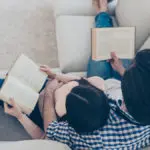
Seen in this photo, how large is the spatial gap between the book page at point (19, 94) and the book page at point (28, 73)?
0.03 metres

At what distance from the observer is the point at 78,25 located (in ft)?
4.62

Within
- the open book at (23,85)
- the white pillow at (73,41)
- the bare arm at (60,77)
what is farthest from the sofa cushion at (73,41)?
the open book at (23,85)

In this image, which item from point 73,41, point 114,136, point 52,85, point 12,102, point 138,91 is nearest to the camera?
point 138,91

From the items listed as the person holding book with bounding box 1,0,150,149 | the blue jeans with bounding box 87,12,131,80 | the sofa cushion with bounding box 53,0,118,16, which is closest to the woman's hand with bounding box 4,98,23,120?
the person holding book with bounding box 1,0,150,149

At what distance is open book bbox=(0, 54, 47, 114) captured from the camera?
113 centimetres

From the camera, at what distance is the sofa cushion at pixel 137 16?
1.33m

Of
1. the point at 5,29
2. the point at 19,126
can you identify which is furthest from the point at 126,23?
the point at 5,29

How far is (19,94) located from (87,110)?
0.33 m

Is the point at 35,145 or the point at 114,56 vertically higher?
the point at 114,56

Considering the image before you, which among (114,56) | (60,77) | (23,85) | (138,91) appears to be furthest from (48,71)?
(138,91)

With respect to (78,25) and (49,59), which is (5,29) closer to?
(49,59)

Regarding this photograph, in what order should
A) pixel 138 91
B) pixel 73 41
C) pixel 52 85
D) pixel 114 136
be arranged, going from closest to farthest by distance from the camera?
1. pixel 138 91
2. pixel 114 136
3. pixel 52 85
4. pixel 73 41

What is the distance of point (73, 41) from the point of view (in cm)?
140

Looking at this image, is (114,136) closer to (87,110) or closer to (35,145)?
(87,110)
